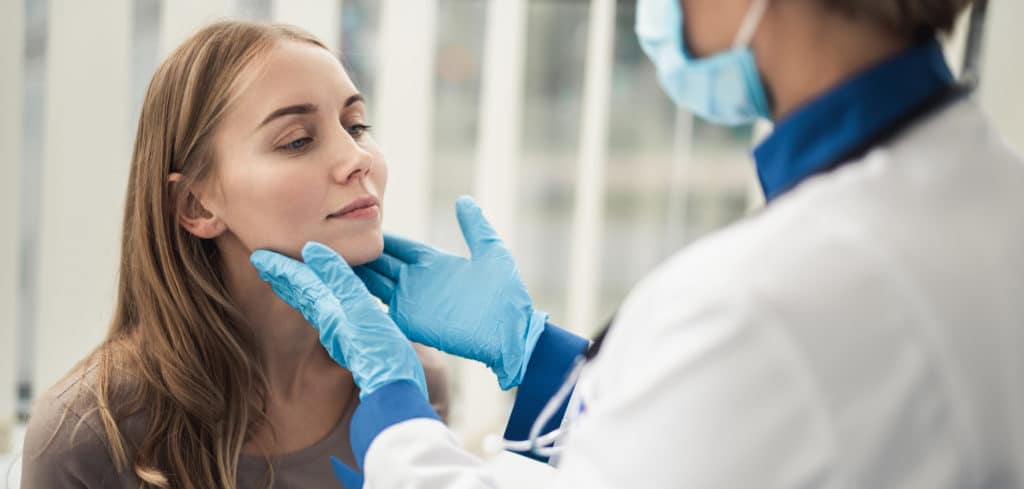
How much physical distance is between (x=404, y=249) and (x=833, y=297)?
0.84 meters

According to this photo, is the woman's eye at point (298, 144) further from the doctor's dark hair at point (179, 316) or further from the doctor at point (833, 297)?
the doctor at point (833, 297)

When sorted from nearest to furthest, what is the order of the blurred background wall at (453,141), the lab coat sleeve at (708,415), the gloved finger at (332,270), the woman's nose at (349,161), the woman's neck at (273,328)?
the lab coat sleeve at (708,415) → the gloved finger at (332,270) → the woman's nose at (349,161) → the woman's neck at (273,328) → the blurred background wall at (453,141)

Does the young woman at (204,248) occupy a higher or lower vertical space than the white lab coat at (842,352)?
lower

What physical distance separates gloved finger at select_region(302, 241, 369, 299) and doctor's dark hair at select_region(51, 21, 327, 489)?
23 centimetres

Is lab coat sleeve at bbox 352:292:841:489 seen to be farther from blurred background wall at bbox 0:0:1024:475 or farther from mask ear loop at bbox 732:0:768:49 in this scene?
blurred background wall at bbox 0:0:1024:475

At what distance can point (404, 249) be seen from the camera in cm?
142

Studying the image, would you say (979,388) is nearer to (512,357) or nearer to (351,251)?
(512,357)

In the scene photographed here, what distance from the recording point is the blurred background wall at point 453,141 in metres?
2.10

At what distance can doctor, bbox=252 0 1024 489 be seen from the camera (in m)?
0.69

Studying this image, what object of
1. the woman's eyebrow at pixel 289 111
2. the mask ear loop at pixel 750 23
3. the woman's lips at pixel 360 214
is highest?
the mask ear loop at pixel 750 23

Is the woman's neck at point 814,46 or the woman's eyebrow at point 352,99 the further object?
the woman's eyebrow at point 352,99

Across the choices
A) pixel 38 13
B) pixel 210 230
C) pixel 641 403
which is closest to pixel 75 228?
pixel 38 13

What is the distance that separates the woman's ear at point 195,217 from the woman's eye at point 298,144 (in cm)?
16

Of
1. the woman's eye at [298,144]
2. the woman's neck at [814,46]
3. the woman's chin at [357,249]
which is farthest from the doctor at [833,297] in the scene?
the woman's eye at [298,144]
